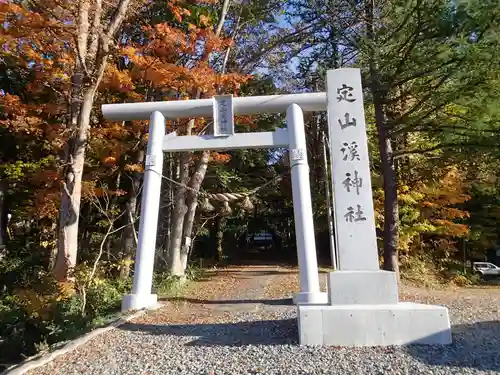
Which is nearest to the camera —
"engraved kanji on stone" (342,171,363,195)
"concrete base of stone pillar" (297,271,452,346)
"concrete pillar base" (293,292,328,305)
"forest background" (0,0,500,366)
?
"concrete base of stone pillar" (297,271,452,346)

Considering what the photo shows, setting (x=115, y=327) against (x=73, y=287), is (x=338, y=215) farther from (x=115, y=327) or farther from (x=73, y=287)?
(x=73, y=287)

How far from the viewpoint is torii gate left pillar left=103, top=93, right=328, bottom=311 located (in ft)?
22.6

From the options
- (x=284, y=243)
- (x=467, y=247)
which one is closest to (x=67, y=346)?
(x=467, y=247)

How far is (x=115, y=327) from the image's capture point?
5.71 m

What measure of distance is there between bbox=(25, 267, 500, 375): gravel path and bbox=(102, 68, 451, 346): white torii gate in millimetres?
253

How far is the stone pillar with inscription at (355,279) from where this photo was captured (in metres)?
4.64

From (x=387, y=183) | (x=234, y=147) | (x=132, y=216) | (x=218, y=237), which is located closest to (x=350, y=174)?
(x=234, y=147)

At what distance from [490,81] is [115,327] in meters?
8.18

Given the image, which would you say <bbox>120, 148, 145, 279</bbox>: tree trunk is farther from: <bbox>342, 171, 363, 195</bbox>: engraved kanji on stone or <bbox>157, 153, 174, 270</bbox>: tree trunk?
<bbox>342, 171, 363, 195</bbox>: engraved kanji on stone

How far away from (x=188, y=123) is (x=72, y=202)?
3.67 meters

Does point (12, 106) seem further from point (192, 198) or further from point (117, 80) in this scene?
point (192, 198)

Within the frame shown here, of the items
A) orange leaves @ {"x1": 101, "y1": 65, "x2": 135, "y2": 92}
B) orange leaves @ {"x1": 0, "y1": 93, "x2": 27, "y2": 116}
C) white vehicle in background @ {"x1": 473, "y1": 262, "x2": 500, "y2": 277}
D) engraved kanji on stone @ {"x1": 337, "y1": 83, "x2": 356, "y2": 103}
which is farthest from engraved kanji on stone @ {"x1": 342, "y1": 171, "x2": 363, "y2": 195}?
white vehicle in background @ {"x1": 473, "y1": 262, "x2": 500, "y2": 277}

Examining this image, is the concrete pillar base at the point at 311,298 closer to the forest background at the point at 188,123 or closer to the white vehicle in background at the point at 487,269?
the forest background at the point at 188,123

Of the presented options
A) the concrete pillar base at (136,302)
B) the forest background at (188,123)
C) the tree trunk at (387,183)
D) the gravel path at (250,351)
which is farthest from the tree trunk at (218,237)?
the gravel path at (250,351)
